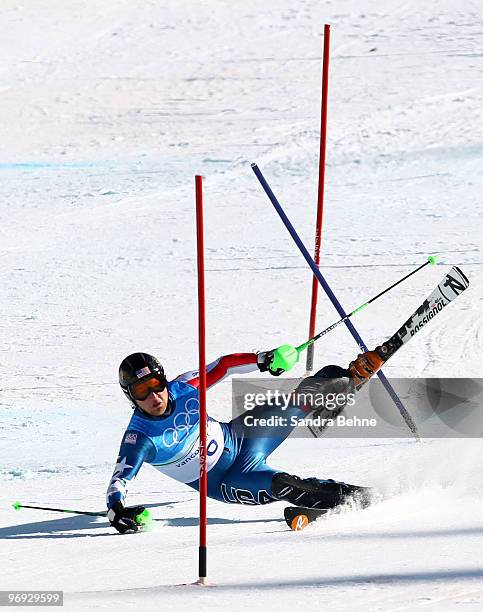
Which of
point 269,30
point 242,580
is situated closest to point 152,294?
point 242,580

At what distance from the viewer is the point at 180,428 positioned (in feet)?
18.1

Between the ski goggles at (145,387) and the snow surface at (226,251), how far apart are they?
2.06 feet

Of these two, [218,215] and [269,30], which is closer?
[218,215]

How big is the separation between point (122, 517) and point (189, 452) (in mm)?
526

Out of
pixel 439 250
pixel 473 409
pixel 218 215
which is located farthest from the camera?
pixel 218 215

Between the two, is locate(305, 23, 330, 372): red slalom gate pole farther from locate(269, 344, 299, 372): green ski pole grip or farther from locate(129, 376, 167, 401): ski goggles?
locate(129, 376, 167, 401): ski goggles

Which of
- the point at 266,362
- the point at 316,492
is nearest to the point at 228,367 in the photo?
the point at 266,362

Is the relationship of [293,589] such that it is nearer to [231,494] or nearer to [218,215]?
[231,494]

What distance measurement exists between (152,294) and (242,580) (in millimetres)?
6952

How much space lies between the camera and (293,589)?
4.02 meters

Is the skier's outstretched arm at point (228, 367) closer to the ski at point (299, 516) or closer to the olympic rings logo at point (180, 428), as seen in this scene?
the olympic rings logo at point (180, 428)

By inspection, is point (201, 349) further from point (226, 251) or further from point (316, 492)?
point (226, 251)

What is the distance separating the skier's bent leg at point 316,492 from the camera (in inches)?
A: 211

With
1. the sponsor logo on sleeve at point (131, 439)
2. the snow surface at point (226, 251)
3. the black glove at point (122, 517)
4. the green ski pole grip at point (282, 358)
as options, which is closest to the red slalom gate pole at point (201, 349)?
the snow surface at point (226, 251)
